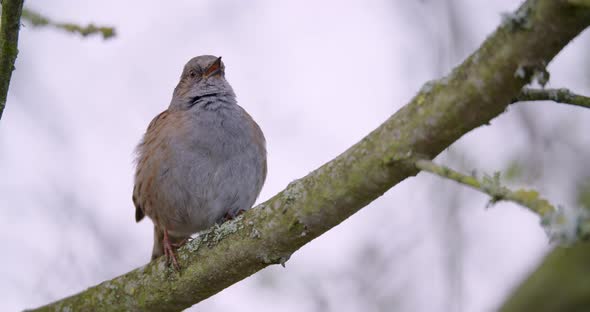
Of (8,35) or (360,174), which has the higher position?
(8,35)

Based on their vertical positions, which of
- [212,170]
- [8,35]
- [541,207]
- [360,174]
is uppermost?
[212,170]

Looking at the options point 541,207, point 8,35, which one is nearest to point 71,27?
point 8,35

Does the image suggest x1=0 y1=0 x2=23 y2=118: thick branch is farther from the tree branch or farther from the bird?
the tree branch

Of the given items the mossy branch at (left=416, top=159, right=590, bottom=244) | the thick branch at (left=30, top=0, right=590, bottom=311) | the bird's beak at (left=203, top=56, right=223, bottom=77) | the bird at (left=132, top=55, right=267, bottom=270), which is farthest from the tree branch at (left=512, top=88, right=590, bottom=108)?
the bird's beak at (left=203, top=56, right=223, bottom=77)

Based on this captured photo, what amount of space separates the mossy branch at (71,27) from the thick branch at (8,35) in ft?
0.66

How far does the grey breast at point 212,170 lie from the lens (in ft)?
17.7

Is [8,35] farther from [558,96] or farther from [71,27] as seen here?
[558,96]

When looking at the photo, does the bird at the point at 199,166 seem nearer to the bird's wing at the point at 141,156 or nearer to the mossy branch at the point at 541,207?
the bird's wing at the point at 141,156

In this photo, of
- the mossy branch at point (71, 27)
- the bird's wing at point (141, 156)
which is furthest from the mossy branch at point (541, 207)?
the bird's wing at point (141, 156)

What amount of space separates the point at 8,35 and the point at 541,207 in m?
2.75

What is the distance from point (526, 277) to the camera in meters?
2.47

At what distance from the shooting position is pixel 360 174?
9.70 ft

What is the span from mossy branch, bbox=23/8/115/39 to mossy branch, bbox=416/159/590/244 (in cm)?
207

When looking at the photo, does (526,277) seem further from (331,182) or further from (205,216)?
(205,216)
